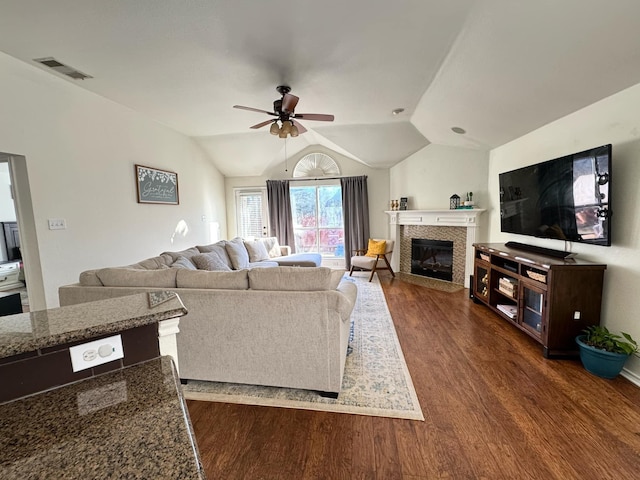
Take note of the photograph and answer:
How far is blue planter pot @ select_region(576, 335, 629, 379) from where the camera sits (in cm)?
208

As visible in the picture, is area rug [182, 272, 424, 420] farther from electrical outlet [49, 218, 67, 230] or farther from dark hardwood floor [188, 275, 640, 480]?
electrical outlet [49, 218, 67, 230]

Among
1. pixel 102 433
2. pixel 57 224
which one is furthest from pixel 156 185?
pixel 102 433

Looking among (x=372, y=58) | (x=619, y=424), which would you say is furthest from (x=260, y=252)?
(x=619, y=424)

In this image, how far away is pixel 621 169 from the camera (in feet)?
7.36

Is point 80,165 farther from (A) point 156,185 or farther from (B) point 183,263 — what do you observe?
(B) point 183,263

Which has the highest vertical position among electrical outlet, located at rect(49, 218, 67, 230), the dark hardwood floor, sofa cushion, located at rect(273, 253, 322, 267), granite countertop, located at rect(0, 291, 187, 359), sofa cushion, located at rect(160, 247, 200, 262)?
electrical outlet, located at rect(49, 218, 67, 230)

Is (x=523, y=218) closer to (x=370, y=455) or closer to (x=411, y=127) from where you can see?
(x=411, y=127)

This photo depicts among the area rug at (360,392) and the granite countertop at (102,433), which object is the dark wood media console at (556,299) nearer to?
the area rug at (360,392)

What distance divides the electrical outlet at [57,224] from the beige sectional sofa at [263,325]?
49.7 inches

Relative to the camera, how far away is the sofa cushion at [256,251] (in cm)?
489

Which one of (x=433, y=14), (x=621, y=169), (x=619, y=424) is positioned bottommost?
(x=619, y=424)

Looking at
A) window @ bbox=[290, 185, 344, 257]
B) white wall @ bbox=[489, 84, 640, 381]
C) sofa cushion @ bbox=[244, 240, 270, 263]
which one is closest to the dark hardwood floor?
white wall @ bbox=[489, 84, 640, 381]

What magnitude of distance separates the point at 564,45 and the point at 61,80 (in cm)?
453

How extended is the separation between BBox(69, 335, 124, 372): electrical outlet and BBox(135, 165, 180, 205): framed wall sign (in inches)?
147
